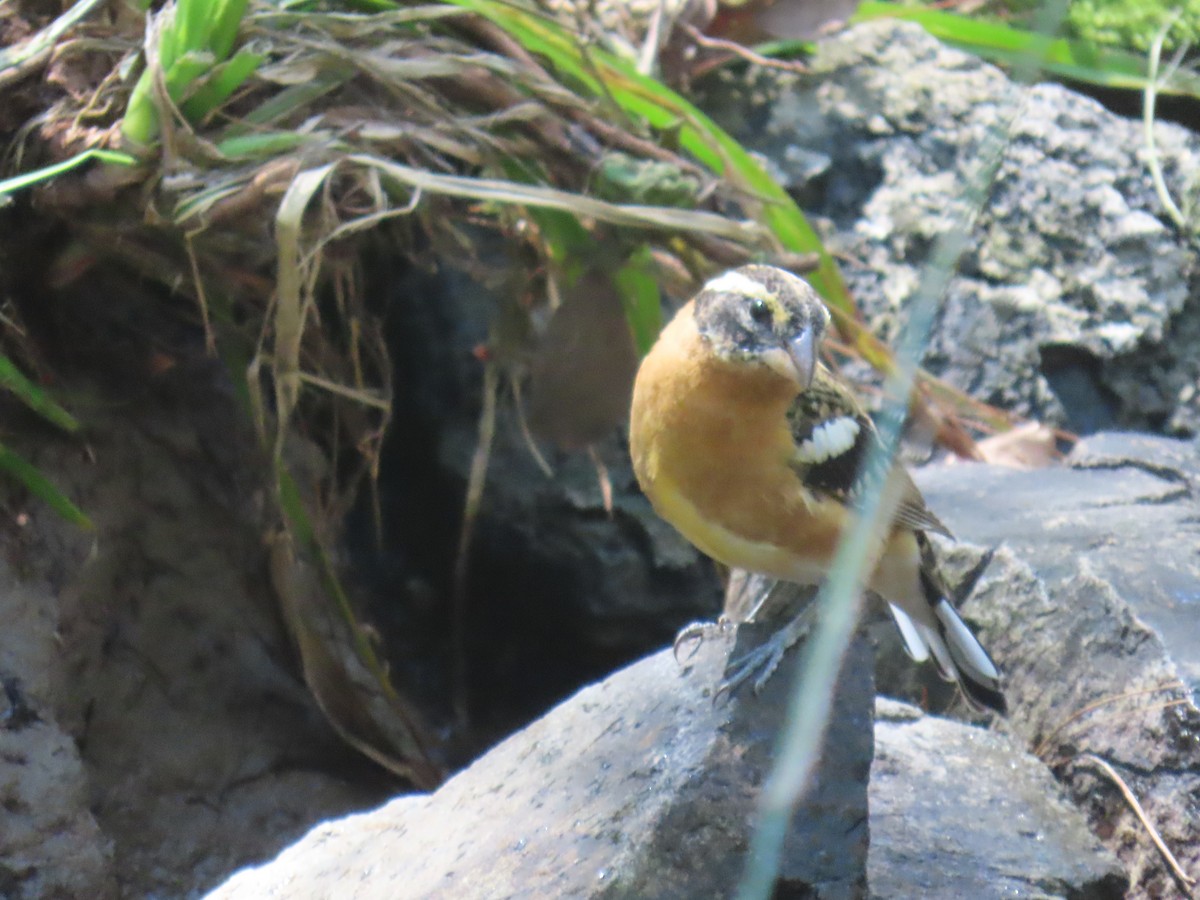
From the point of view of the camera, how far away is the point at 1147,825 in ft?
9.29

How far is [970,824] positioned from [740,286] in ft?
4.50

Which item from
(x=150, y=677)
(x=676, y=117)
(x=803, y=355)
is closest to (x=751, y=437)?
(x=803, y=355)

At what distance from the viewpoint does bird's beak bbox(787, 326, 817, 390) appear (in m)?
2.78

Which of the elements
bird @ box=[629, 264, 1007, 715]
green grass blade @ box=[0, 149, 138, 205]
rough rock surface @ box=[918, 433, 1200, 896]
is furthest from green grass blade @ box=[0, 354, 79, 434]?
rough rock surface @ box=[918, 433, 1200, 896]

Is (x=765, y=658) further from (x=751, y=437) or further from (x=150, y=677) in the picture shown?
(x=150, y=677)

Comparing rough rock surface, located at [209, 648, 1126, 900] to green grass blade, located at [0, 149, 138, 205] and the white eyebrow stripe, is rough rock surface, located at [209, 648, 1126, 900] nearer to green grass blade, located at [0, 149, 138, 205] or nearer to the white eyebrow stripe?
the white eyebrow stripe

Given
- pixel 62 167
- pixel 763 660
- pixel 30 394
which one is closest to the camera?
pixel 763 660

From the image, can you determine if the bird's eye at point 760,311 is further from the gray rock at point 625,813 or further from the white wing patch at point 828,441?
the gray rock at point 625,813

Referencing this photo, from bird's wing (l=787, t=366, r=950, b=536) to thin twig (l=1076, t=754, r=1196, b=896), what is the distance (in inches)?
27.2

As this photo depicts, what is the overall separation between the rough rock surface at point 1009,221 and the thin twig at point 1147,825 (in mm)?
2014

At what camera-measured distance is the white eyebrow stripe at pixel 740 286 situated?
2834 mm

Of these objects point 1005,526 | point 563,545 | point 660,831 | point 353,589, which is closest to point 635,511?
point 563,545

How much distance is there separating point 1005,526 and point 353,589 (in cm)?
233

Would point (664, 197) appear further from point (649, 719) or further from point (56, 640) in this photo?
point (56, 640)
